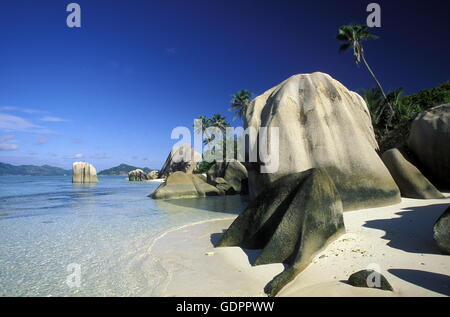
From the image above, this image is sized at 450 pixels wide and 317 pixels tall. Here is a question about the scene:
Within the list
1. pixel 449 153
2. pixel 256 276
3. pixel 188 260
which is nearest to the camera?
pixel 256 276

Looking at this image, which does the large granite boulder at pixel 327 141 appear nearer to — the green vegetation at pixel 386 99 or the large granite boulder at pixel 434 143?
the large granite boulder at pixel 434 143

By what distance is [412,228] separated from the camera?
512 cm

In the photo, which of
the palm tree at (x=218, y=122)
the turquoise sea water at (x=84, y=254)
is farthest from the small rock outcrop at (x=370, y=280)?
the palm tree at (x=218, y=122)

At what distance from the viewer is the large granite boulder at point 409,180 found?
27.9ft

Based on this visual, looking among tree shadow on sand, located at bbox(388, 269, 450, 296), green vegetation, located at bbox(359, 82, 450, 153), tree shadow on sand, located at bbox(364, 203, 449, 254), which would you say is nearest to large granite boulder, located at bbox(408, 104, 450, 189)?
tree shadow on sand, located at bbox(364, 203, 449, 254)

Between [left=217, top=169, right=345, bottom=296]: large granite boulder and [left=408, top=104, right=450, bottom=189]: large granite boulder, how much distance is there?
9.13 metres

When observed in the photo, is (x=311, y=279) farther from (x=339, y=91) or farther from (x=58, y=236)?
(x=339, y=91)

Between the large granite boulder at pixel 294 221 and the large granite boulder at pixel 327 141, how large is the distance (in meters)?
2.75

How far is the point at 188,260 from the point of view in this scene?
491 cm

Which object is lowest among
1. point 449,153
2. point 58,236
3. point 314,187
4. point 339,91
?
point 58,236

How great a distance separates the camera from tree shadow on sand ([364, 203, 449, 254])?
422cm
